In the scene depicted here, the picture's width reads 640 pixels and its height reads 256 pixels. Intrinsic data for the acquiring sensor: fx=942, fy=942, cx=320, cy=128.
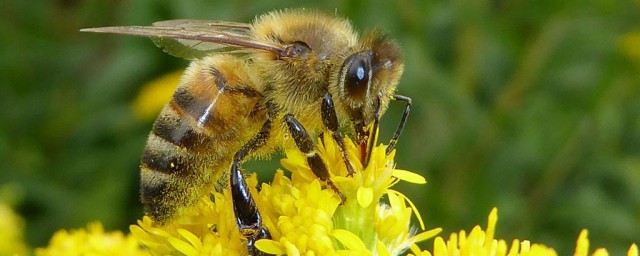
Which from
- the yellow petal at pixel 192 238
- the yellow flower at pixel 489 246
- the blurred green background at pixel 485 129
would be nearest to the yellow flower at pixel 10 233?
the blurred green background at pixel 485 129

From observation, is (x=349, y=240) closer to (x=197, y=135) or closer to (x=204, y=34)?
(x=197, y=135)

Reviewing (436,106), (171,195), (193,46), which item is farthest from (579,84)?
(171,195)

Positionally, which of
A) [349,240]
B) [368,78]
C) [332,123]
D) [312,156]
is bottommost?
[349,240]

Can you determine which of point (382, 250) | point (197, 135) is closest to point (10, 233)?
point (197, 135)

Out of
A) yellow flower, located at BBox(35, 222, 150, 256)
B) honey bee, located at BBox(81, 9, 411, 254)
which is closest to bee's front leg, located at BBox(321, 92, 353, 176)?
honey bee, located at BBox(81, 9, 411, 254)

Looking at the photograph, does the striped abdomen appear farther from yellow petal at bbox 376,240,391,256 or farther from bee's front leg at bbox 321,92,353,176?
yellow petal at bbox 376,240,391,256

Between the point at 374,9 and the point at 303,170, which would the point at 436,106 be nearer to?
the point at 374,9

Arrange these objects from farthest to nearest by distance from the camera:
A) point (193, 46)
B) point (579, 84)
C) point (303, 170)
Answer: point (579, 84), point (193, 46), point (303, 170)
